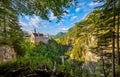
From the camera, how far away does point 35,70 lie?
9.56 m

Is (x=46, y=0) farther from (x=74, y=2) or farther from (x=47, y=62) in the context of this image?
(x=47, y=62)

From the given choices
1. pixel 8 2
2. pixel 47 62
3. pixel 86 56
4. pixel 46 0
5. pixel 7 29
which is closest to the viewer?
pixel 46 0

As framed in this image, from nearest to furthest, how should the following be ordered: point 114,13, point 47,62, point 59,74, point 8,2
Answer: point 8,2 → point 59,74 → point 47,62 → point 114,13

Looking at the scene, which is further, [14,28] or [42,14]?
[14,28]

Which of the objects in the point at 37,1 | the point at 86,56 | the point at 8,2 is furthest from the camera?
the point at 86,56

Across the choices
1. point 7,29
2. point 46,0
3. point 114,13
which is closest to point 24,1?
point 46,0

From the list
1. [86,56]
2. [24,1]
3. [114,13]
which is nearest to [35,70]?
[24,1]

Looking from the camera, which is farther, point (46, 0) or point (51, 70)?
point (51, 70)

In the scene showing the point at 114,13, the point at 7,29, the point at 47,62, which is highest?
the point at 114,13

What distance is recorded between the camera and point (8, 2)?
27.2 feet

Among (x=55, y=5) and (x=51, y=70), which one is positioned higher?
(x=55, y=5)

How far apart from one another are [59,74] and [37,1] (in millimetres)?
3471

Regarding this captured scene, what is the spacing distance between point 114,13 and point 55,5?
1381 cm

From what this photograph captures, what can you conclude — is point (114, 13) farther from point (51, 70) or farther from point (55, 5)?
point (55, 5)
